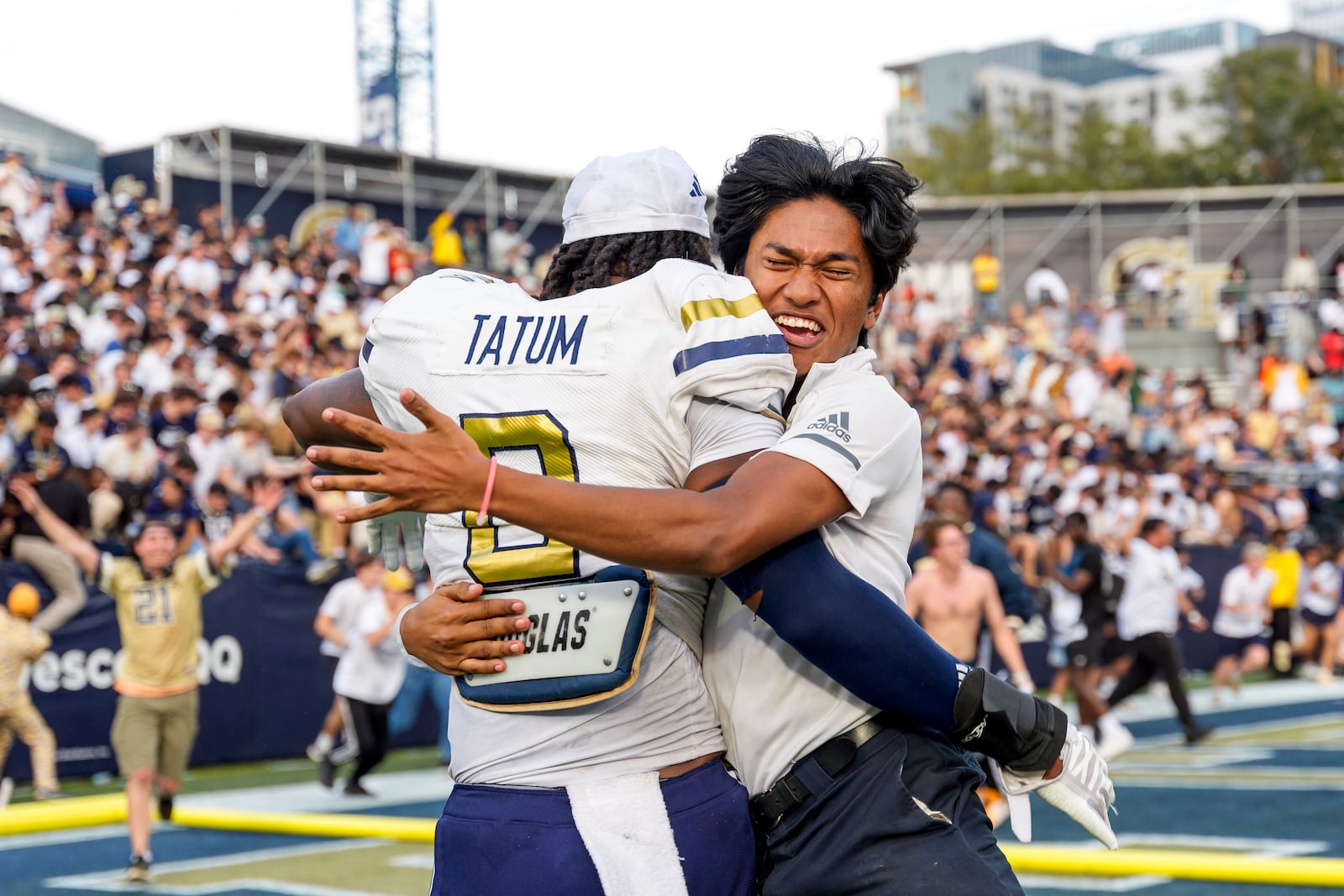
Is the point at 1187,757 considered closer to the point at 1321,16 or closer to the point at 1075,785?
the point at 1075,785

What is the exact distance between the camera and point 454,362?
289 cm

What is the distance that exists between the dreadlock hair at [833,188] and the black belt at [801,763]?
97 cm

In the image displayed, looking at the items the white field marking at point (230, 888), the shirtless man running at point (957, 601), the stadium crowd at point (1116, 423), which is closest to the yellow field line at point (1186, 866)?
the shirtless man running at point (957, 601)

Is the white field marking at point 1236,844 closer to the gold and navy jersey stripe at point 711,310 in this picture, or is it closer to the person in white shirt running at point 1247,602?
the gold and navy jersey stripe at point 711,310

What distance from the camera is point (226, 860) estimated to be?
31.2 feet

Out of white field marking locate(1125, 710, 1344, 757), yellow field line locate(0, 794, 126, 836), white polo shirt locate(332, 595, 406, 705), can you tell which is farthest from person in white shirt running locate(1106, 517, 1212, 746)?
yellow field line locate(0, 794, 126, 836)

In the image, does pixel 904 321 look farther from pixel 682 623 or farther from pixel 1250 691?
pixel 682 623

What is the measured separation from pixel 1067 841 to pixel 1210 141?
58366mm

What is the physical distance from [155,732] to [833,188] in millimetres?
7681

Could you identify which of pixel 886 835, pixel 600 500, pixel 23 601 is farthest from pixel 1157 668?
pixel 600 500

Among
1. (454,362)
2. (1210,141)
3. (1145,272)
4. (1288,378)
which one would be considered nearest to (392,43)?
(1145,272)

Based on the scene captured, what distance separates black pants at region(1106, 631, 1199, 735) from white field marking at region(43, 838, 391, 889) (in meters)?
7.44

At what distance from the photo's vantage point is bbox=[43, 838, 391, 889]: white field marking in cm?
898

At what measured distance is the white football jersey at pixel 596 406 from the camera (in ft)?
9.25
